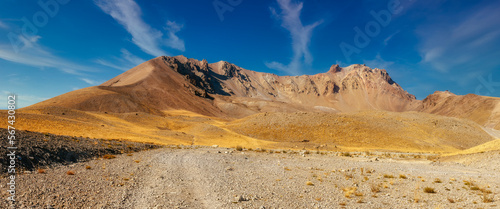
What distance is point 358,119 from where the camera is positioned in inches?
2235

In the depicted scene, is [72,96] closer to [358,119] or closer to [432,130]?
[358,119]

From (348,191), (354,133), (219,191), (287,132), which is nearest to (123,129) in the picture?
(287,132)

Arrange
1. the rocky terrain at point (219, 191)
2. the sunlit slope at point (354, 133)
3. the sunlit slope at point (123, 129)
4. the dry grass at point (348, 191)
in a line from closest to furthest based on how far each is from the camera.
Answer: the rocky terrain at point (219, 191) < the dry grass at point (348, 191) < the sunlit slope at point (123, 129) < the sunlit slope at point (354, 133)

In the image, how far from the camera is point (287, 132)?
168 feet

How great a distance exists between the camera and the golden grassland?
137 feet

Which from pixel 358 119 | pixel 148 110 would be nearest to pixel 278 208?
pixel 358 119

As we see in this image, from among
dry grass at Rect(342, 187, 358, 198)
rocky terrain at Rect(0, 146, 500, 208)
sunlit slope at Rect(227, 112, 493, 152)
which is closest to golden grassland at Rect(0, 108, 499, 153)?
sunlit slope at Rect(227, 112, 493, 152)

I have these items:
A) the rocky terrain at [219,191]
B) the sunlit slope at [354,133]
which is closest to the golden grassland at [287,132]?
the sunlit slope at [354,133]

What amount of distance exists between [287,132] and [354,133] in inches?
572

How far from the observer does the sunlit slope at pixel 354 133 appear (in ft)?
151

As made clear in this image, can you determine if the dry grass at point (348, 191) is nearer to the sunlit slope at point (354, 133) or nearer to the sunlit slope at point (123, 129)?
the sunlit slope at point (123, 129)

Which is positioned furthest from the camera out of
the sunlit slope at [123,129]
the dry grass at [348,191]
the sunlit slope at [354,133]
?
Result: the sunlit slope at [354,133]

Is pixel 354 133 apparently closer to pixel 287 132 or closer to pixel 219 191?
pixel 287 132

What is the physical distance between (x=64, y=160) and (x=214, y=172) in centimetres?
979
